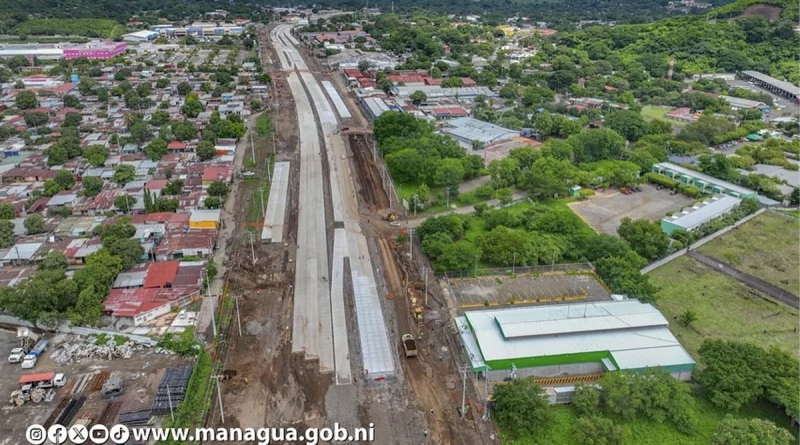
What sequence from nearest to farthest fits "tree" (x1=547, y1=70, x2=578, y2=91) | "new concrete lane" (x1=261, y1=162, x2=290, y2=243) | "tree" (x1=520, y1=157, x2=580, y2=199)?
"new concrete lane" (x1=261, y1=162, x2=290, y2=243), "tree" (x1=520, y1=157, x2=580, y2=199), "tree" (x1=547, y1=70, x2=578, y2=91)

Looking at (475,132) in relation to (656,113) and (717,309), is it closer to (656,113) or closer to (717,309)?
(656,113)

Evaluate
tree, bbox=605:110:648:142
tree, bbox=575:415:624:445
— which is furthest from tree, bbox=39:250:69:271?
tree, bbox=605:110:648:142

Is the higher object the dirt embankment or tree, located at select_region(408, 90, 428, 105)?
the dirt embankment

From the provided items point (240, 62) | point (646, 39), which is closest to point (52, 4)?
point (240, 62)

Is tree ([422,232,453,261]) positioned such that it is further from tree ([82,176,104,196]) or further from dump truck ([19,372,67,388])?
tree ([82,176,104,196])

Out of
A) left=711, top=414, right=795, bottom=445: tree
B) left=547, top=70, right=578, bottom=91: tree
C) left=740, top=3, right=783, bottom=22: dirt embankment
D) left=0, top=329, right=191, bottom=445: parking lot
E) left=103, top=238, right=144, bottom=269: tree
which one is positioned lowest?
left=0, top=329, right=191, bottom=445: parking lot
